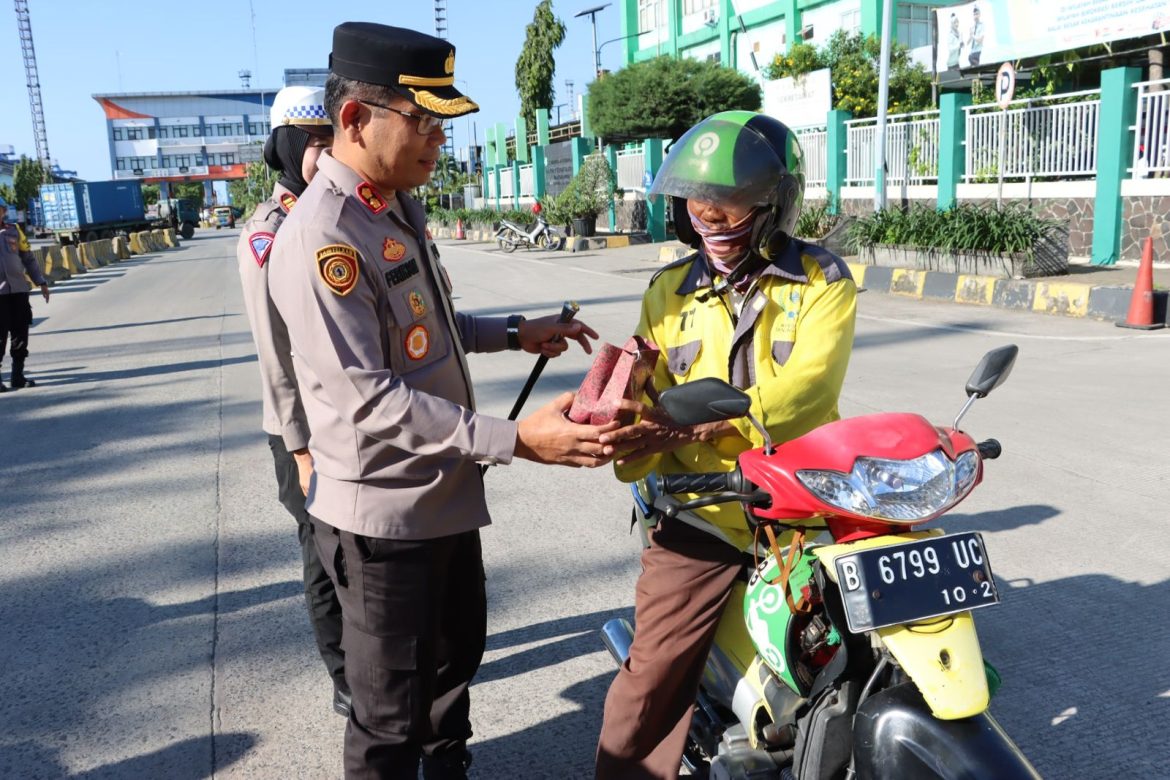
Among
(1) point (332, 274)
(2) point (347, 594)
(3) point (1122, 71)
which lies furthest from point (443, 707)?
(3) point (1122, 71)

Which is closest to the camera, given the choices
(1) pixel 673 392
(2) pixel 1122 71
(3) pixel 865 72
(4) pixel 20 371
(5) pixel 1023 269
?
(1) pixel 673 392

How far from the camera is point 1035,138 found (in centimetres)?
1479

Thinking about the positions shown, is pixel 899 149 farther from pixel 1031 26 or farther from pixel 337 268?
pixel 337 268

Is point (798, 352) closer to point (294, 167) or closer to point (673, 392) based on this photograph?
point (673, 392)

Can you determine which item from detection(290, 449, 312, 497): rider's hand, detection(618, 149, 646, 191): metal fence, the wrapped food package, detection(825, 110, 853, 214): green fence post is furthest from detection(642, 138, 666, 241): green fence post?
the wrapped food package

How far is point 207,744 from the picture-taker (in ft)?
9.80

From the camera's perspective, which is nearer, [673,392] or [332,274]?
[673,392]

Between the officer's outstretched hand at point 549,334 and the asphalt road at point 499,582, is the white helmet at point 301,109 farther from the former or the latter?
the asphalt road at point 499,582

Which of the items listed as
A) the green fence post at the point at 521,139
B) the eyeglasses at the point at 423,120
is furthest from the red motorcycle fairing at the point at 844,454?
the green fence post at the point at 521,139

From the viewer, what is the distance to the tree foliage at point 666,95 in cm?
2669

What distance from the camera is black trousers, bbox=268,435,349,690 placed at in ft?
10.0

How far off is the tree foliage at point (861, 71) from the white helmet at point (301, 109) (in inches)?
813

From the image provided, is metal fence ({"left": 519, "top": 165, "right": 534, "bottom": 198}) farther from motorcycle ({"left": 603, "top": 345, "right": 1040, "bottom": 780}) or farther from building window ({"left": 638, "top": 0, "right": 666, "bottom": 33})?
motorcycle ({"left": 603, "top": 345, "right": 1040, "bottom": 780})

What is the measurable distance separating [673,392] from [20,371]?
933cm
